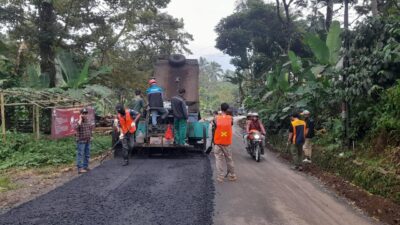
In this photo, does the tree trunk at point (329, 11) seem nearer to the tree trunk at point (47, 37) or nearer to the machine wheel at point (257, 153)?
the machine wheel at point (257, 153)

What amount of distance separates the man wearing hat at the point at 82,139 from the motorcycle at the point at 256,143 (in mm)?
5024

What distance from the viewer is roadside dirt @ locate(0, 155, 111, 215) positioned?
25.6 ft

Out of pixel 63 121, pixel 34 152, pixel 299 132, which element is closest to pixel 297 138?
pixel 299 132

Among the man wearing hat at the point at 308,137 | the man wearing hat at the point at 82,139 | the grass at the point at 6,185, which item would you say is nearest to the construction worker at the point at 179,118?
the man wearing hat at the point at 82,139

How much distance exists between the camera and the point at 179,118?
41.5 feet

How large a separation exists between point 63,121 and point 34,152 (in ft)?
7.24

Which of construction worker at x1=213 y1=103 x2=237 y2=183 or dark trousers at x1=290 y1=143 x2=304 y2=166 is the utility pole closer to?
dark trousers at x1=290 y1=143 x2=304 y2=166

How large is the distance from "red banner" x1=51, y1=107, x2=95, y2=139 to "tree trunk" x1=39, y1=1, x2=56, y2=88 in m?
4.08

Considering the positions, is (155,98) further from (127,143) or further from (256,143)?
(256,143)

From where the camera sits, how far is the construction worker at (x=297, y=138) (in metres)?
11.6

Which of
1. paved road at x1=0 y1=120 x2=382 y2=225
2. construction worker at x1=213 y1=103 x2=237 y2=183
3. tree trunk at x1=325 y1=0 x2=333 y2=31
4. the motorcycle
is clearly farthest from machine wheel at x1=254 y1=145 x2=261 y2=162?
tree trunk at x1=325 y1=0 x2=333 y2=31

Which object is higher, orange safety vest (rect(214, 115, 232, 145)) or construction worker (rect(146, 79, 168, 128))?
construction worker (rect(146, 79, 168, 128))

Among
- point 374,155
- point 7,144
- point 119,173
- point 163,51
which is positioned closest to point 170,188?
point 119,173

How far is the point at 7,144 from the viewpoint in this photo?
13344 mm
